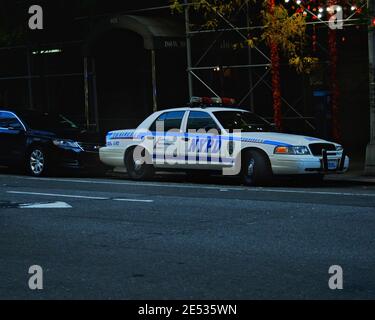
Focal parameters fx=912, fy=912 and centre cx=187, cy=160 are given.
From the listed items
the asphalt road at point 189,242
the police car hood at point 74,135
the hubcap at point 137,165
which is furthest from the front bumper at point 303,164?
the police car hood at point 74,135

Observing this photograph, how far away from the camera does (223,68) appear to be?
2541 cm

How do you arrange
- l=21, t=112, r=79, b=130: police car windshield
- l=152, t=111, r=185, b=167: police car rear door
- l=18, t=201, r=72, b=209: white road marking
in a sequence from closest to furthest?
l=18, t=201, r=72, b=209: white road marking → l=152, t=111, r=185, b=167: police car rear door → l=21, t=112, r=79, b=130: police car windshield

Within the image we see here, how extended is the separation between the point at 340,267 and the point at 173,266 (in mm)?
1635

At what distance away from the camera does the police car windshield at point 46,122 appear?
21.6 meters

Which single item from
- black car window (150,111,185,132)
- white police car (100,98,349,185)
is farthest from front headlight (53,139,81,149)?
black car window (150,111,185,132)

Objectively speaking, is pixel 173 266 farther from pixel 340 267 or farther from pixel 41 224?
pixel 41 224

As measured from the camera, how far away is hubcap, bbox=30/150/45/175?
2086 centimetres

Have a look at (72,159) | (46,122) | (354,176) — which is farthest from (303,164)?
(46,122)

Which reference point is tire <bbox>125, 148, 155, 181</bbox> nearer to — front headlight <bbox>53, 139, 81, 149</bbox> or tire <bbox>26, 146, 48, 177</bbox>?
front headlight <bbox>53, 139, 81, 149</bbox>

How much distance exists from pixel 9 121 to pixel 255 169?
7408mm

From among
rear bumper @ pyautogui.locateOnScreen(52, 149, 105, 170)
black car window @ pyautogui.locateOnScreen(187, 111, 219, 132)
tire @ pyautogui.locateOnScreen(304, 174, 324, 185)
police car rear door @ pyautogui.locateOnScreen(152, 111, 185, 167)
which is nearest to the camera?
tire @ pyautogui.locateOnScreen(304, 174, 324, 185)

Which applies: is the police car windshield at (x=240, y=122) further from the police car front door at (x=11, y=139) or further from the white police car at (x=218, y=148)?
the police car front door at (x=11, y=139)

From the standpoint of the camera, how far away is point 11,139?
2158cm
